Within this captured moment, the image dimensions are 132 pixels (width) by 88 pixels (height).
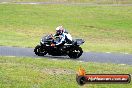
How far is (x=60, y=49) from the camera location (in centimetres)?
2264

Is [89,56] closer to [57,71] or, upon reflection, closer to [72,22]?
[57,71]

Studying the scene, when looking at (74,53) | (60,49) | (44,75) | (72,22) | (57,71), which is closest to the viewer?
(44,75)

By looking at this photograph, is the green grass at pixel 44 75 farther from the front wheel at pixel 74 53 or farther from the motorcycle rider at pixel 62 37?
the motorcycle rider at pixel 62 37

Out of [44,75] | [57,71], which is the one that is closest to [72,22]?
[57,71]

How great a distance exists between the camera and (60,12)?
5500 cm

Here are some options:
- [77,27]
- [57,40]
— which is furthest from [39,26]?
[57,40]

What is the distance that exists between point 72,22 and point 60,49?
25.8 metres

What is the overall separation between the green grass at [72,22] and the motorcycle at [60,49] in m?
9.29

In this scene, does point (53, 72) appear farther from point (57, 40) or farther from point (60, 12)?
point (60, 12)

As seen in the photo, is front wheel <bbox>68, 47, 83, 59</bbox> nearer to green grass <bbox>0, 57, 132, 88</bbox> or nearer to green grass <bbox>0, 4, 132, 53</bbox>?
green grass <bbox>0, 57, 132, 88</bbox>

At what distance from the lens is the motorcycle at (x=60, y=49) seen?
73.4 feet

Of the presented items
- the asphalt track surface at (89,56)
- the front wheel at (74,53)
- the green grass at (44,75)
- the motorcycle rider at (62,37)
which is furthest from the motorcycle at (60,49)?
the green grass at (44,75)

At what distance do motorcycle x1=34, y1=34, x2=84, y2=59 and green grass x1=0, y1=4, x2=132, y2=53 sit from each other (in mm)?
9293

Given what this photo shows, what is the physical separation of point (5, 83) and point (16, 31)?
28.2 metres
